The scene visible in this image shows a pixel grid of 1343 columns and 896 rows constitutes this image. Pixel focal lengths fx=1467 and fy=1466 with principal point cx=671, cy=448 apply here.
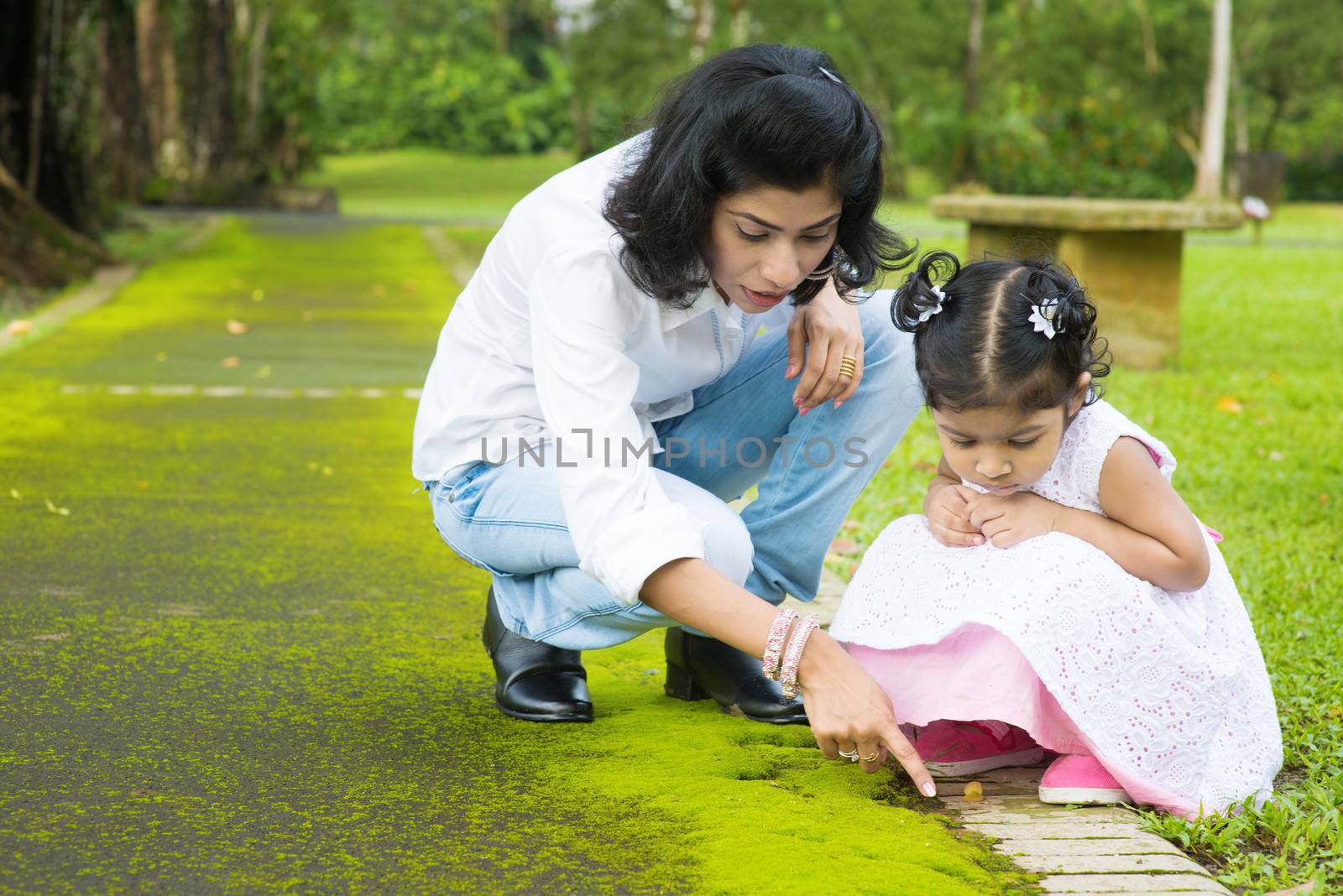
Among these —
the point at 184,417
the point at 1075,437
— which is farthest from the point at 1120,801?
the point at 184,417

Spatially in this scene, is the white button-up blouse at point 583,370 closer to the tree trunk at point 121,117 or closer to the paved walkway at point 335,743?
the paved walkway at point 335,743

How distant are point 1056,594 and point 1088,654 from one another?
0.11m

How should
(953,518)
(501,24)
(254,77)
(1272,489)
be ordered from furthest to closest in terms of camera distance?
(501,24) → (254,77) → (1272,489) → (953,518)

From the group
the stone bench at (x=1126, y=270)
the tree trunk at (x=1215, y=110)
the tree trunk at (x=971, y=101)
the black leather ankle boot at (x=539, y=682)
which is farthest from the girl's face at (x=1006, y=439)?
the tree trunk at (x=971, y=101)

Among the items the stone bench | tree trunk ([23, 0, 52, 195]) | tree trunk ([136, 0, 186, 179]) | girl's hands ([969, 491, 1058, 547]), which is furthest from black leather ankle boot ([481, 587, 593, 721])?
tree trunk ([136, 0, 186, 179])

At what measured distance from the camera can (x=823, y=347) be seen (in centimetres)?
269

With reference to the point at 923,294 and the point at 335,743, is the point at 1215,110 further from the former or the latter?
the point at 335,743

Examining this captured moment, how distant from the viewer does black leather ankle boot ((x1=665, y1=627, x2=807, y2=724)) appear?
2.72 m

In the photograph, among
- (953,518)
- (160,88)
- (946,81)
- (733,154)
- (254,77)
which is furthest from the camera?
(946,81)

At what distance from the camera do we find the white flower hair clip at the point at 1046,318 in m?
2.26

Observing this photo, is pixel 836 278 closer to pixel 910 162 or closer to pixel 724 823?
pixel 724 823

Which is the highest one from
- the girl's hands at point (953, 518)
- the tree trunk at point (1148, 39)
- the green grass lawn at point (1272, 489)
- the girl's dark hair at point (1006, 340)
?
the tree trunk at point (1148, 39)

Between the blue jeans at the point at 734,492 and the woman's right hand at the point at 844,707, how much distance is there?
0.35 m

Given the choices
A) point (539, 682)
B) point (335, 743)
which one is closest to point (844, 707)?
point (539, 682)
